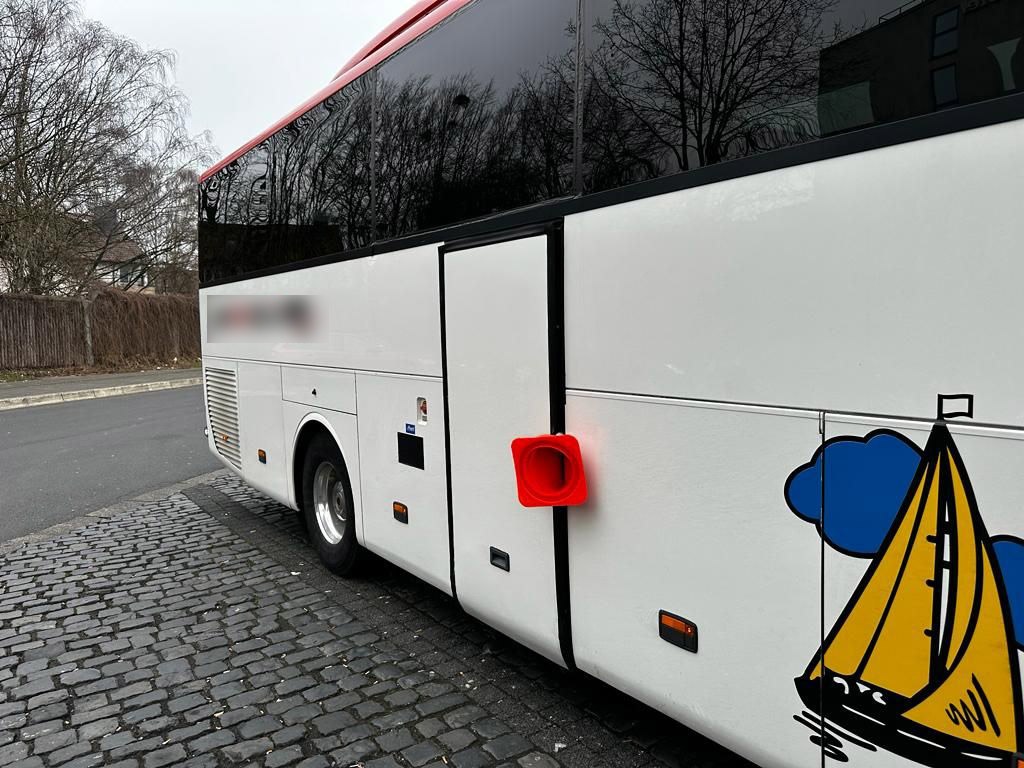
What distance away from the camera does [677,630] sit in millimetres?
2502

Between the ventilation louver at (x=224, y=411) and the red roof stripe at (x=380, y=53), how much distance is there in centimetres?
206

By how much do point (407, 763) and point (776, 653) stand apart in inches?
63.8

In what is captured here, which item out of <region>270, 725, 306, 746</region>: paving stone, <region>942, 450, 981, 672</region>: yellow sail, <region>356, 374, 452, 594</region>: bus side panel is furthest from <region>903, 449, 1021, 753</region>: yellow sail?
<region>270, 725, 306, 746</region>: paving stone

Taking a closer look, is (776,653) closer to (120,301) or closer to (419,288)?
(419,288)

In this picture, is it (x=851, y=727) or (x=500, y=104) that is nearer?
(x=851, y=727)

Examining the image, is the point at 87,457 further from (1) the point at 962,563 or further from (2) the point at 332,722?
(1) the point at 962,563

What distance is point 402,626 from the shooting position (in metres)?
4.27

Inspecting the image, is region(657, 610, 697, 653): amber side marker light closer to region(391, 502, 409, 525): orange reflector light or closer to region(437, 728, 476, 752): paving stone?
region(437, 728, 476, 752): paving stone

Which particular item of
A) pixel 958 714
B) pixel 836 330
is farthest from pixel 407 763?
pixel 836 330

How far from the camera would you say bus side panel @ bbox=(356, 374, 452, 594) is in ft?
12.4

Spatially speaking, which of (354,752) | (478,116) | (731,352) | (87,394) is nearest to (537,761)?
(354,752)

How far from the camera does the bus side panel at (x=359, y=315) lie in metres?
3.77

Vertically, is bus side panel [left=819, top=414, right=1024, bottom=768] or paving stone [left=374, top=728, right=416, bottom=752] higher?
bus side panel [left=819, top=414, right=1024, bottom=768]

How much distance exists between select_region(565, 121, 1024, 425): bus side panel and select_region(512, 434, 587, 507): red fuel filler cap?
0.34m
